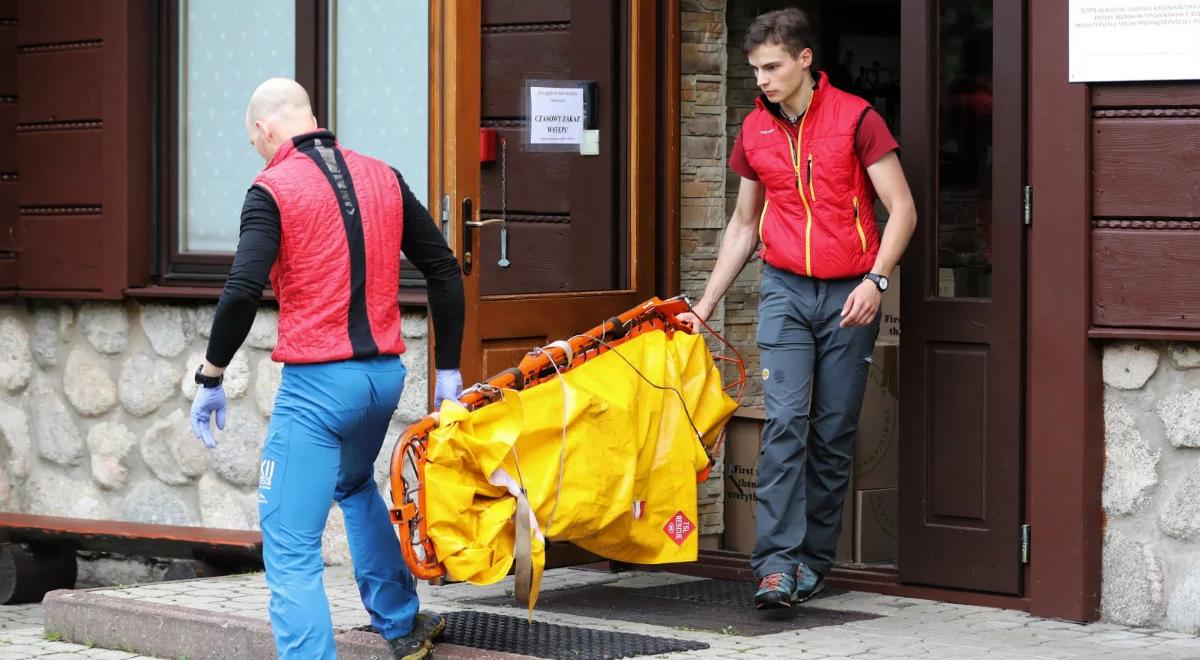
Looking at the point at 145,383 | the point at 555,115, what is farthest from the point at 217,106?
the point at 555,115

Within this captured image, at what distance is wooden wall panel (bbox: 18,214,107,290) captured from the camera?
27.3ft

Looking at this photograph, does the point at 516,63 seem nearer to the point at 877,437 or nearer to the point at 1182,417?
the point at 877,437

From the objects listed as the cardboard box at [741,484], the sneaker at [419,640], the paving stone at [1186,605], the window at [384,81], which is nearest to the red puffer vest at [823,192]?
the cardboard box at [741,484]

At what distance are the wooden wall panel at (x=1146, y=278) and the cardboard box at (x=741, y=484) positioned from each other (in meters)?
1.68

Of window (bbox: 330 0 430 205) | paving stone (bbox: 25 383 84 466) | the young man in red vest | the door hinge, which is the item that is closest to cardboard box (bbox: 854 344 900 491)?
the young man in red vest

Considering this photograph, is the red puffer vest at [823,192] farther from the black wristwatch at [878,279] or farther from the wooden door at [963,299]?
the wooden door at [963,299]

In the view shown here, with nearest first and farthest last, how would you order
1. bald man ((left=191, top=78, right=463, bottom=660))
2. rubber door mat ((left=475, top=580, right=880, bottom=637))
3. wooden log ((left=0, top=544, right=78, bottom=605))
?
bald man ((left=191, top=78, right=463, bottom=660)) → rubber door mat ((left=475, top=580, right=880, bottom=637)) → wooden log ((left=0, top=544, right=78, bottom=605))

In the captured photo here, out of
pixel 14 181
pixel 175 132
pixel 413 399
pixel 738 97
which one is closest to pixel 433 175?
pixel 413 399

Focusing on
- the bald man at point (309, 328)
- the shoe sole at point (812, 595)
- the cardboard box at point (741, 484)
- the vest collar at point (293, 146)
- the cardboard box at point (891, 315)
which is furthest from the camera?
the cardboard box at point (891, 315)

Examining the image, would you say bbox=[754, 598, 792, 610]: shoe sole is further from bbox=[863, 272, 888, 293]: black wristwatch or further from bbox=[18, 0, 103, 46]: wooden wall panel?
bbox=[18, 0, 103, 46]: wooden wall panel

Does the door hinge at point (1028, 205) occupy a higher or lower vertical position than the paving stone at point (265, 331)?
higher

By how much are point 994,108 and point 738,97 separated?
1.75 m

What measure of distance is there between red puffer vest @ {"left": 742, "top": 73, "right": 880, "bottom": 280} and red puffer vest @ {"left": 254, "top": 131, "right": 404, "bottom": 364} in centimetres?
163

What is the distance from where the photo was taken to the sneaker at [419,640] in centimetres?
540
